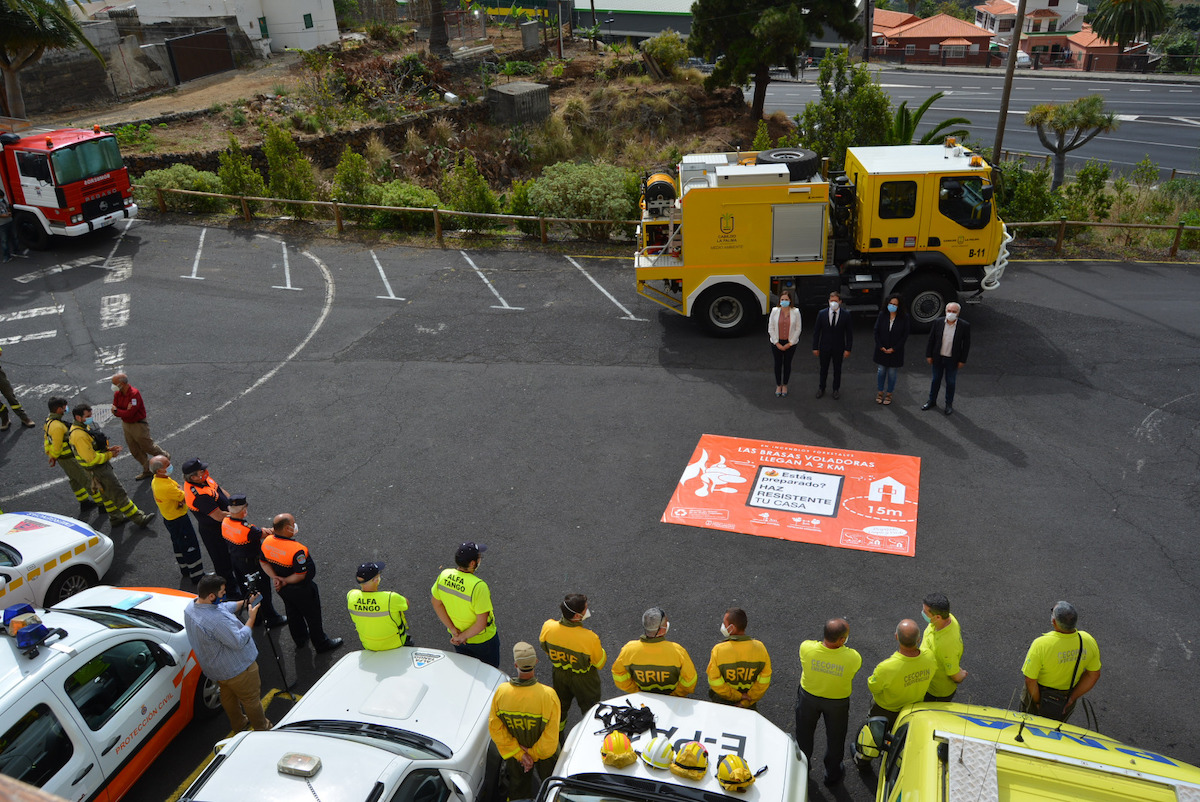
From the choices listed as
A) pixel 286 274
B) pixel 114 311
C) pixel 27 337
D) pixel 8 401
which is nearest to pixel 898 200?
pixel 286 274

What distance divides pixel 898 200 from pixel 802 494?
605 centimetres

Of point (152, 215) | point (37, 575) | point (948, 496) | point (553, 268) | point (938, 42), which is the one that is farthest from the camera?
point (938, 42)

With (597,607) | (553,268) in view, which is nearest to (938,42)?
(553,268)

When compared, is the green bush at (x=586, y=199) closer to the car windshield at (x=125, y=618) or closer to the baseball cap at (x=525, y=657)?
the car windshield at (x=125, y=618)

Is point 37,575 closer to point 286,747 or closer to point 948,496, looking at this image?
point 286,747

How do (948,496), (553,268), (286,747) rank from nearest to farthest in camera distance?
(286,747)
(948,496)
(553,268)

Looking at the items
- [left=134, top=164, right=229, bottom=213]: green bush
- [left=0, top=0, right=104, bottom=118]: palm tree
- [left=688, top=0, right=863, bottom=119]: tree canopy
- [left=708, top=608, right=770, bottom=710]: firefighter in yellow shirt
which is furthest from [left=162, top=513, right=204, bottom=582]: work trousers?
[left=688, top=0, right=863, bottom=119]: tree canopy

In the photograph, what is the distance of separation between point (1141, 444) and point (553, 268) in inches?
435

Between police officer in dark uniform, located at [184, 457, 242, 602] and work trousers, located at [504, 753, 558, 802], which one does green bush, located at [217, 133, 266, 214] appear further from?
work trousers, located at [504, 753, 558, 802]

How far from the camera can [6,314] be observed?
1602cm

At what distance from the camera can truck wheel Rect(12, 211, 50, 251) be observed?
739 inches

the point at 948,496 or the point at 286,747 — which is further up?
the point at 286,747

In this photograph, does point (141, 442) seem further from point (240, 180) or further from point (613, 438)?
point (240, 180)

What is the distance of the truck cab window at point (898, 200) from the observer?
1339 centimetres
